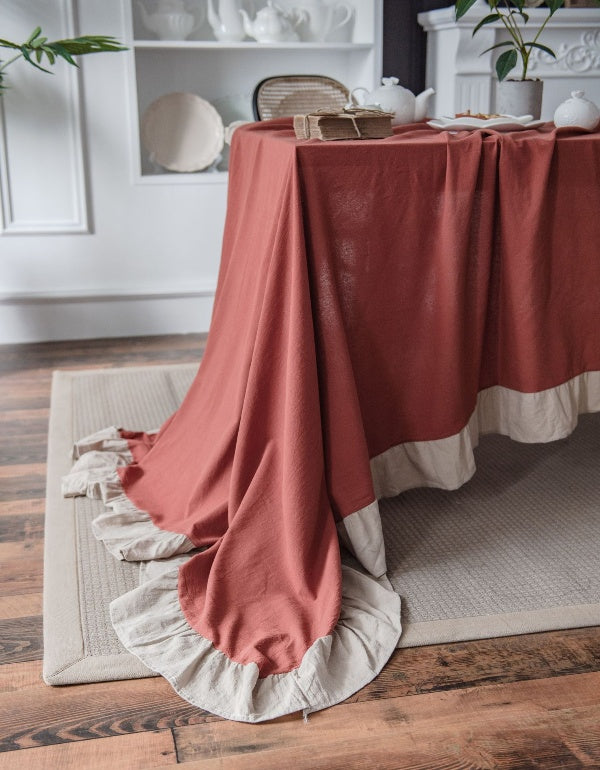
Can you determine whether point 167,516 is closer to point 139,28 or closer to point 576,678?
point 576,678

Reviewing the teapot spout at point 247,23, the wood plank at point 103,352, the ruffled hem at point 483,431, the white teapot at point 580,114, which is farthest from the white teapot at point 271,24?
the ruffled hem at point 483,431

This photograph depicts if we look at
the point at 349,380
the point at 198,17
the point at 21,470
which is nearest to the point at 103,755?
the point at 349,380

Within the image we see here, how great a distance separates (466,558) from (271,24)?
2324 mm

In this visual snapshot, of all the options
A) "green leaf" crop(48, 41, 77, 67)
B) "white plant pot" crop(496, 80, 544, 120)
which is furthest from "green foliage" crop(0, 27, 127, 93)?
"white plant pot" crop(496, 80, 544, 120)

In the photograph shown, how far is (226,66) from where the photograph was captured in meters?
3.52

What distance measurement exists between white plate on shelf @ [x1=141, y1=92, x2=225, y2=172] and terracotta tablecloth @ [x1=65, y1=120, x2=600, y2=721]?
1634mm

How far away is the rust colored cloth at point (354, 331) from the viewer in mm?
1543

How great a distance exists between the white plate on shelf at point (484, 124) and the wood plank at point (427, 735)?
1137 millimetres

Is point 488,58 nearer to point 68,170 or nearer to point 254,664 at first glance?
point 68,170

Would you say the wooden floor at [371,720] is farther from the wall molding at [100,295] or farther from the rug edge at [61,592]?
the wall molding at [100,295]

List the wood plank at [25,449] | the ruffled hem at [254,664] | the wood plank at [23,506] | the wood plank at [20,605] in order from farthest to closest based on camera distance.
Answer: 1. the wood plank at [25,449]
2. the wood plank at [23,506]
3. the wood plank at [20,605]
4. the ruffled hem at [254,664]

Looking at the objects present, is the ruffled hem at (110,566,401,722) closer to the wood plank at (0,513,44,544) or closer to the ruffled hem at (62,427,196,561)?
the ruffled hem at (62,427,196,561)

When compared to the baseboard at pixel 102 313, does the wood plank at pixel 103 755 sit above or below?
below

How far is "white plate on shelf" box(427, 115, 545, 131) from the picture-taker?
1876mm
